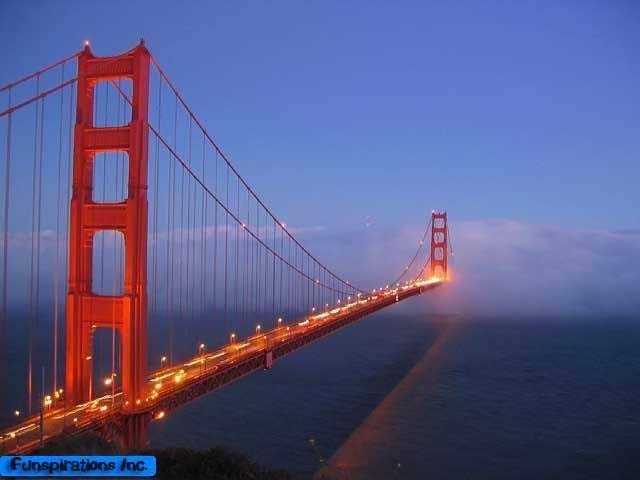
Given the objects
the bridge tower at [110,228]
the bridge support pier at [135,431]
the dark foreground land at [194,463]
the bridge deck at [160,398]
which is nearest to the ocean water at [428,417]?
the bridge deck at [160,398]

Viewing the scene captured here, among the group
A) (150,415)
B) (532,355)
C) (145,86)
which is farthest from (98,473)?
(532,355)

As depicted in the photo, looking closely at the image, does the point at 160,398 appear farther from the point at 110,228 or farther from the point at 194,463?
the point at 194,463

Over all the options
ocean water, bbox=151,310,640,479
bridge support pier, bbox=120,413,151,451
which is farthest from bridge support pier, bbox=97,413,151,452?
ocean water, bbox=151,310,640,479

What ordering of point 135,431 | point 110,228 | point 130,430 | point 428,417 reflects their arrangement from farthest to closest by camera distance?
point 428,417 → point 110,228 → point 135,431 → point 130,430

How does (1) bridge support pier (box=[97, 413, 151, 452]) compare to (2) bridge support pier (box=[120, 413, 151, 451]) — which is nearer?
(1) bridge support pier (box=[97, 413, 151, 452])

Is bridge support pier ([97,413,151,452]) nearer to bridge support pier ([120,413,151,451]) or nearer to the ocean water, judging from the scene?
bridge support pier ([120,413,151,451])

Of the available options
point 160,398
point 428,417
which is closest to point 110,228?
point 160,398
